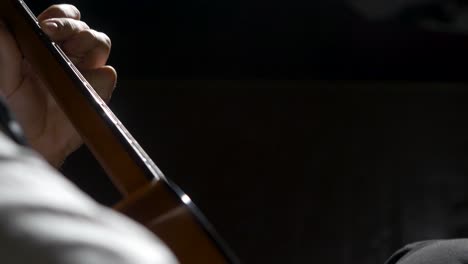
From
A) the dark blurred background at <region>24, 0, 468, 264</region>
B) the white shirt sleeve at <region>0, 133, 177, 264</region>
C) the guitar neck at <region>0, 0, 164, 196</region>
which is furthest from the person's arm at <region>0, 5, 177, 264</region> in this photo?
the dark blurred background at <region>24, 0, 468, 264</region>

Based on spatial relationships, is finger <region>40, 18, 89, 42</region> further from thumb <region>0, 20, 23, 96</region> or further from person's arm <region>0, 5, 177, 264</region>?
person's arm <region>0, 5, 177, 264</region>

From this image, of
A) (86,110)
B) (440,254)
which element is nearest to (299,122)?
(440,254)

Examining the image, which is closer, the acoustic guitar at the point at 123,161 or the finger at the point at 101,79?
the acoustic guitar at the point at 123,161

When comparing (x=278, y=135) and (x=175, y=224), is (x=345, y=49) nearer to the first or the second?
(x=278, y=135)

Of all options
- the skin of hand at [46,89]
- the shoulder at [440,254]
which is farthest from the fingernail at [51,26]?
the shoulder at [440,254]

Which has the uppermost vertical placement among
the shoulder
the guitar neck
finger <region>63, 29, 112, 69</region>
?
finger <region>63, 29, 112, 69</region>

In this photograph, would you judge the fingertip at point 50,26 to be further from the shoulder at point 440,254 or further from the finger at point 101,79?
the shoulder at point 440,254

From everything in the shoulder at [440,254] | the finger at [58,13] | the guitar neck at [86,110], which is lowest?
the shoulder at [440,254]

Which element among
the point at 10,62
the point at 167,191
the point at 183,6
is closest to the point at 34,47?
the point at 10,62
